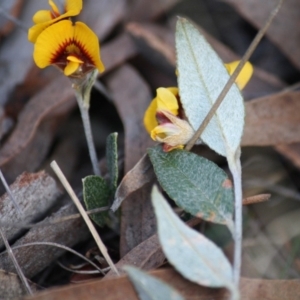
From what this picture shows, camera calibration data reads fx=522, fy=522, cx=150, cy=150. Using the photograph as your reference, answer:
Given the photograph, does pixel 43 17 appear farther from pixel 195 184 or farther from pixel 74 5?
pixel 195 184

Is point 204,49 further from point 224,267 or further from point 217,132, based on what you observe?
point 224,267

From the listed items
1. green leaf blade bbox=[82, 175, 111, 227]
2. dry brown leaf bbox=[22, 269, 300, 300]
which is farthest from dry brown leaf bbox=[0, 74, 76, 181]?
dry brown leaf bbox=[22, 269, 300, 300]

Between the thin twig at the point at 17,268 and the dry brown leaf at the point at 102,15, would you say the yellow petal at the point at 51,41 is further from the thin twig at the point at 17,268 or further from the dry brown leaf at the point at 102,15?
the dry brown leaf at the point at 102,15

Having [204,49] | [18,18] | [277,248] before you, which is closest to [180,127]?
[204,49]

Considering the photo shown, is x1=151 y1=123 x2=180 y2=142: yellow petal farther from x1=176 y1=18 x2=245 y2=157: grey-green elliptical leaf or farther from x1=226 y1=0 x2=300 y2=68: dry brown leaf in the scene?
x1=226 y1=0 x2=300 y2=68: dry brown leaf

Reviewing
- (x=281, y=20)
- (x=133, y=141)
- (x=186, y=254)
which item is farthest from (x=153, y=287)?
(x=281, y=20)

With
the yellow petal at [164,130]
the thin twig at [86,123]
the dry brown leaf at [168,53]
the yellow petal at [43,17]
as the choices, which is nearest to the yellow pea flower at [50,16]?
the yellow petal at [43,17]
